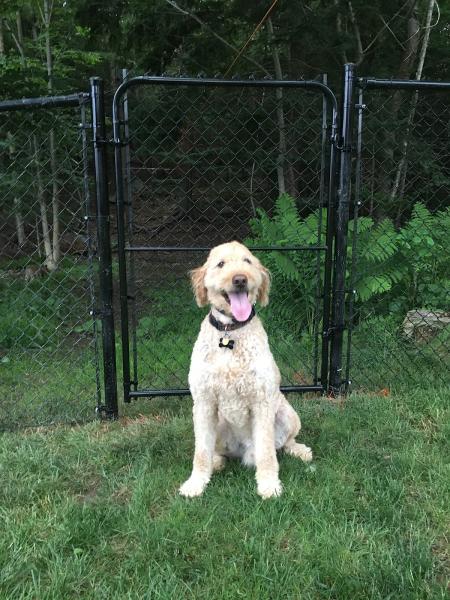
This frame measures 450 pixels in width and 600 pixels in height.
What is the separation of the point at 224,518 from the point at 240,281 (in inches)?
42.3

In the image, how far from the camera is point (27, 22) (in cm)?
929

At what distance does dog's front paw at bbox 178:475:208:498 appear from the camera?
2518 millimetres

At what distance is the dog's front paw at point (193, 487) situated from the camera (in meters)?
2.52

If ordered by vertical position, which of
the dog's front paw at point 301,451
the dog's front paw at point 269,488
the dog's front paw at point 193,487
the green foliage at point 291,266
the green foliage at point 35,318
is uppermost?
the green foliage at point 291,266

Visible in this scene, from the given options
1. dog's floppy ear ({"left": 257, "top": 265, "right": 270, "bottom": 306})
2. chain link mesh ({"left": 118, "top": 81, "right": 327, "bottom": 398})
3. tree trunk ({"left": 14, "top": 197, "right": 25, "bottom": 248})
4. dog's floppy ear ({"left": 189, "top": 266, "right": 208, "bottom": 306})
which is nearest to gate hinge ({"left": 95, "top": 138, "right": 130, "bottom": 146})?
chain link mesh ({"left": 118, "top": 81, "right": 327, "bottom": 398})

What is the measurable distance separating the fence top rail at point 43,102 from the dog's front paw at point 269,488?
7.72 ft

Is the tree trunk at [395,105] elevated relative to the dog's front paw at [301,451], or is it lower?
elevated

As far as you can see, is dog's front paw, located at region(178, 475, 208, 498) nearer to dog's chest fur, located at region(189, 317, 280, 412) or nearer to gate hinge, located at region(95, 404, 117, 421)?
dog's chest fur, located at region(189, 317, 280, 412)

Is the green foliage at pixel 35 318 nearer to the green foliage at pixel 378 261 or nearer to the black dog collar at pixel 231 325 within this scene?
the green foliage at pixel 378 261

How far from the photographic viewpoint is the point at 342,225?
3428 millimetres

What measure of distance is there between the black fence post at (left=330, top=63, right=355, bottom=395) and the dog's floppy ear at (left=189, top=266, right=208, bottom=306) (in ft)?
3.91

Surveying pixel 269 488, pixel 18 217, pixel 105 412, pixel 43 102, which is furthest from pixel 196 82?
pixel 18 217

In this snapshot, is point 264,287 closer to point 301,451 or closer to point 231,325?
point 231,325

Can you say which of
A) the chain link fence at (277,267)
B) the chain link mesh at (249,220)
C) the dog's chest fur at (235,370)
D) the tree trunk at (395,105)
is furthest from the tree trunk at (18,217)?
the tree trunk at (395,105)
